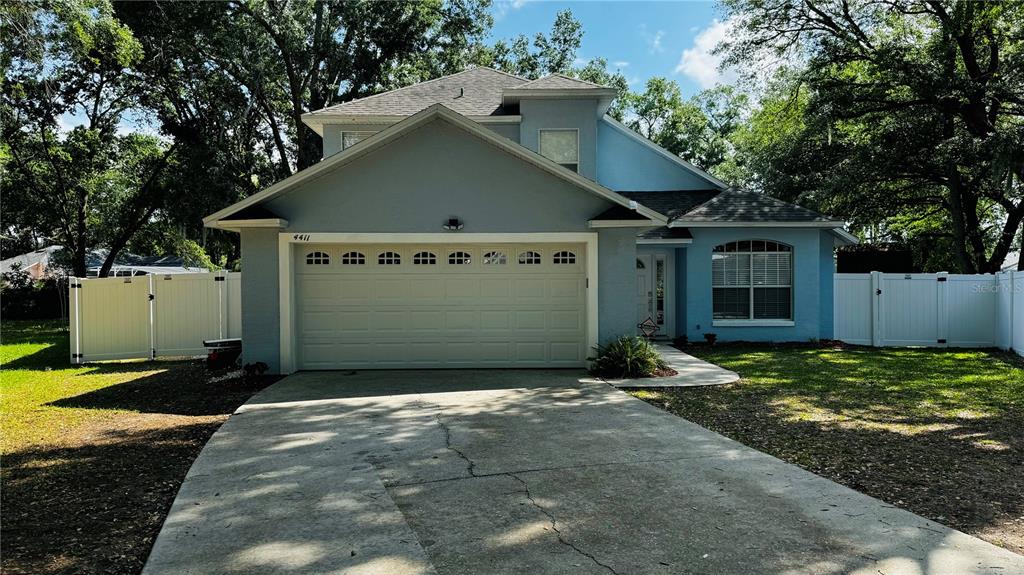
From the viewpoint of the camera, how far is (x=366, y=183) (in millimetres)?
10727

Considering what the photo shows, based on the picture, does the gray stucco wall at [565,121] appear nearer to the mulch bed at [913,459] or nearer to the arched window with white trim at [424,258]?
the arched window with white trim at [424,258]

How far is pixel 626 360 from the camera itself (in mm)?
10438

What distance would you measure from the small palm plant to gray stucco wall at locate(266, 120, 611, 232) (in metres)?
2.17

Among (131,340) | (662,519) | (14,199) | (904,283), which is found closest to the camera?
(662,519)

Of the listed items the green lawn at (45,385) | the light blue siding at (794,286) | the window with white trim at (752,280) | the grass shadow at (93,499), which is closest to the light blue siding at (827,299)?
the light blue siding at (794,286)

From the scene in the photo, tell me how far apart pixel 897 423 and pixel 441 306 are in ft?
23.4

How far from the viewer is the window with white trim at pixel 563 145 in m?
15.7

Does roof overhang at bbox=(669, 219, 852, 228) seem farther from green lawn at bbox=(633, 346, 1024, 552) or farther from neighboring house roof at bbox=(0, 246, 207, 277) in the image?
neighboring house roof at bbox=(0, 246, 207, 277)

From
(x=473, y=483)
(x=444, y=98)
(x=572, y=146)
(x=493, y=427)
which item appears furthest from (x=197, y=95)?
(x=473, y=483)

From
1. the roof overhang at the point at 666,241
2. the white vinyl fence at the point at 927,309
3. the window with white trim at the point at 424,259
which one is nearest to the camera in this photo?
the window with white trim at the point at 424,259

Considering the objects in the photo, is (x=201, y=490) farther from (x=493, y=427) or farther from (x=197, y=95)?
(x=197, y=95)

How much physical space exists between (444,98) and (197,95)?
1226cm

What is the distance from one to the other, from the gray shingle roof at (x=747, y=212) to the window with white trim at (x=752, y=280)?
2.09 feet

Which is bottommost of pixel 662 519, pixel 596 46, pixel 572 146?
pixel 662 519
